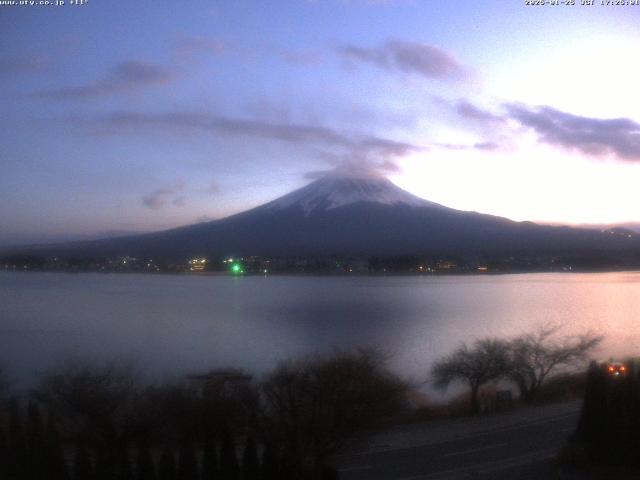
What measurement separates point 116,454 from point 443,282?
35.5 metres

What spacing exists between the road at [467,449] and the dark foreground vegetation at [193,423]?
38 cm

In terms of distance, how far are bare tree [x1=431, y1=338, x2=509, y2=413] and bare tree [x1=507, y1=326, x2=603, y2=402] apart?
0.90 ft

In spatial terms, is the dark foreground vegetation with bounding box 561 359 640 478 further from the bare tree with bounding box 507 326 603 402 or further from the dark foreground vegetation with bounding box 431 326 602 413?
the bare tree with bounding box 507 326 603 402

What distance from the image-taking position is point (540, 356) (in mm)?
14242

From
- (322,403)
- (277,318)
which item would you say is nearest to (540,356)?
(322,403)

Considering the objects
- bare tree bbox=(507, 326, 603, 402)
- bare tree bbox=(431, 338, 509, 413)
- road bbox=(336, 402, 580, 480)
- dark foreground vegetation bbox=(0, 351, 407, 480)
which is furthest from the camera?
bare tree bbox=(507, 326, 603, 402)

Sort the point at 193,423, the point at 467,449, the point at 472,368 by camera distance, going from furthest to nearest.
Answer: the point at 472,368
the point at 467,449
the point at 193,423

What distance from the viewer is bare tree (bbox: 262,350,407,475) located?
7320mm

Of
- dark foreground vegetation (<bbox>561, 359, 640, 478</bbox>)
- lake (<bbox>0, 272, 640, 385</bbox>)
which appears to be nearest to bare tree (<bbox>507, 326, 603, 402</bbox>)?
lake (<bbox>0, 272, 640, 385</bbox>)

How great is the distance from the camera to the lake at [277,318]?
14.7 metres

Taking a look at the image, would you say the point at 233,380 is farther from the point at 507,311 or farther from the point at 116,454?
the point at 507,311

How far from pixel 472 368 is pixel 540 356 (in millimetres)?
1839

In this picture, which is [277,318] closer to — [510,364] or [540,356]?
[540,356]

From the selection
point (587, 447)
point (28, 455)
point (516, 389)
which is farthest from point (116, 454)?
point (516, 389)
